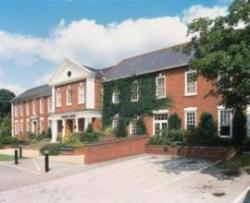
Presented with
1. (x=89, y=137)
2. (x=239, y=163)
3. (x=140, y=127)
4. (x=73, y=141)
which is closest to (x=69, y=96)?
(x=89, y=137)

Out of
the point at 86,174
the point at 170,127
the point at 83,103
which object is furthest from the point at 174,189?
the point at 83,103

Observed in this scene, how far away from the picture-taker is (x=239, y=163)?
20953mm

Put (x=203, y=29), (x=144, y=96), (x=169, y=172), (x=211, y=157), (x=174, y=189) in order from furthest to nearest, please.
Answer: (x=144, y=96) → (x=211, y=157) → (x=169, y=172) → (x=203, y=29) → (x=174, y=189)

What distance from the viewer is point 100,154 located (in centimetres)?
2544

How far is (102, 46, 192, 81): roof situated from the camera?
107 feet

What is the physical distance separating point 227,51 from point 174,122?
16226 millimetres

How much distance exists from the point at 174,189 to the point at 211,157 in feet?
30.0

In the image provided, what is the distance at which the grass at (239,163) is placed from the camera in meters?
19.9

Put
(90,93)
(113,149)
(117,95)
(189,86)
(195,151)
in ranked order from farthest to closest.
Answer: (90,93) < (117,95) < (189,86) < (113,149) < (195,151)

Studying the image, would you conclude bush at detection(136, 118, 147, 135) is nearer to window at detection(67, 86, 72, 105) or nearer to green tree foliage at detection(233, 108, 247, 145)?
green tree foliage at detection(233, 108, 247, 145)

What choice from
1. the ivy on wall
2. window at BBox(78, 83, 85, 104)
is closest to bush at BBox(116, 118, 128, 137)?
the ivy on wall

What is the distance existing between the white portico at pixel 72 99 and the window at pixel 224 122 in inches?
576

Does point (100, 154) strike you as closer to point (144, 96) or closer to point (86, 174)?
point (86, 174)

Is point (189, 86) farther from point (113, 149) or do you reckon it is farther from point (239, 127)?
point (113, 149)
